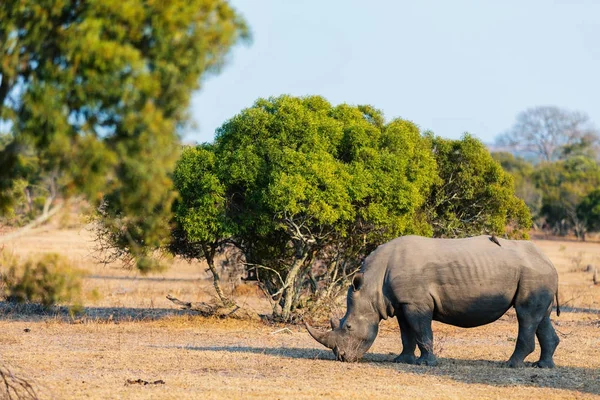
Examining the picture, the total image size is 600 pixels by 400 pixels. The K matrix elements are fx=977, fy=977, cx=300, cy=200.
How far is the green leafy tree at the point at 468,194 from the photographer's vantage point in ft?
79.2

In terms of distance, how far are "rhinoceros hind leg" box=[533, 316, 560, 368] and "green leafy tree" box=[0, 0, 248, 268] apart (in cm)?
893

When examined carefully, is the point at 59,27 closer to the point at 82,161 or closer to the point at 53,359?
the point at 82,161

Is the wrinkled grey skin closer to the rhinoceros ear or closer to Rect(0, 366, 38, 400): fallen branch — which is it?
the rhinoceros ear

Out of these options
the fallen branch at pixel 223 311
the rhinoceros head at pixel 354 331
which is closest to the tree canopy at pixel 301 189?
the fallen branch at pixel 223 311

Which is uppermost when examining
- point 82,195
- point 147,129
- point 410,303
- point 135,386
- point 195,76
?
point 195,76

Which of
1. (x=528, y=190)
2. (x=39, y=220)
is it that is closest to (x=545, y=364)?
(x=39, y=220)

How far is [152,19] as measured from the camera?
931cm

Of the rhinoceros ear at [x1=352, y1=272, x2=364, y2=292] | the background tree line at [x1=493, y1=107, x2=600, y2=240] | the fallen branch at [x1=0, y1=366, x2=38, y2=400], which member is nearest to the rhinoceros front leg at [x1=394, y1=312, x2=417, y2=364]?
the rhinoceros ear at [x1=352, y1=272, x2=364, y2=292]

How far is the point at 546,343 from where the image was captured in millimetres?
16359

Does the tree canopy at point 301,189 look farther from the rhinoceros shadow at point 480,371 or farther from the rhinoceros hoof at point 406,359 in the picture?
the rhinoceros hoof at point 406,359

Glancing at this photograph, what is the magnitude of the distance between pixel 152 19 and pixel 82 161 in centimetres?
151

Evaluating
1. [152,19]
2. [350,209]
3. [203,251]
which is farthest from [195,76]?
[203,251]

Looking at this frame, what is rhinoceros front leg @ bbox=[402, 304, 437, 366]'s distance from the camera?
52.7ft

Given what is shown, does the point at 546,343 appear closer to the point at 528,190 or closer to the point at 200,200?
the point at 200,200
